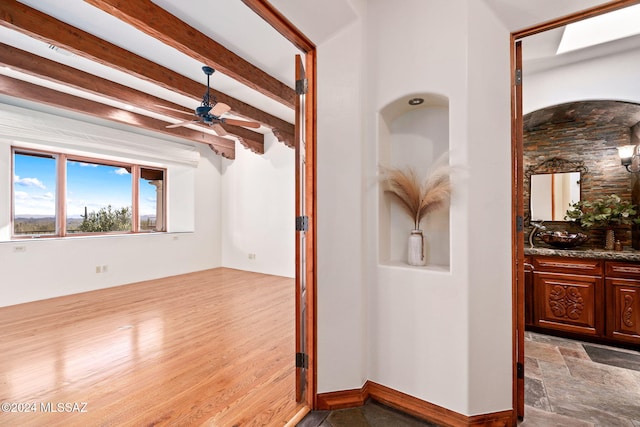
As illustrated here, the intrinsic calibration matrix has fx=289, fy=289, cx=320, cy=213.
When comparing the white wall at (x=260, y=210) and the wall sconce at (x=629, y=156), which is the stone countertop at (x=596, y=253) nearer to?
the wall sconce at (x=629, y=156)

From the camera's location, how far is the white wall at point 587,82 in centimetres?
253

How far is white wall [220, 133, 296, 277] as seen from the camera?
5754mm

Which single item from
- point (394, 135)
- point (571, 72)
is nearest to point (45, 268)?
point (394, 135)

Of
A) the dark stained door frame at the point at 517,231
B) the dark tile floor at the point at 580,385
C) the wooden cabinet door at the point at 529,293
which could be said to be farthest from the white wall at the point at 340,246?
the wooden cabinet door at the point at 529,293

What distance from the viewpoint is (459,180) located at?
5.31 feet

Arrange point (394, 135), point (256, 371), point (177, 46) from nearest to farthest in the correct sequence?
point (394, 135)
point (256, 371)
point (177, 46)

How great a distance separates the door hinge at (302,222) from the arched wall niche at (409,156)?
1.62 feet

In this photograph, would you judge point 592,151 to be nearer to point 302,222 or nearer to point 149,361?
point 302,222

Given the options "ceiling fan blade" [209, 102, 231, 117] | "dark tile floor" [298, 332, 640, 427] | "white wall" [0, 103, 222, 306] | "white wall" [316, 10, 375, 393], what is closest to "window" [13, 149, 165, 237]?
"white wall" [0, 103, 222, 306]

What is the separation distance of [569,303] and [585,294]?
0.16 m

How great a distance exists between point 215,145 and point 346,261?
524 centimetres

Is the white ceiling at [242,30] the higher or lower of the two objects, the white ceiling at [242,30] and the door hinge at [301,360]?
the higher

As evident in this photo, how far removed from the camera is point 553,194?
10.7ft

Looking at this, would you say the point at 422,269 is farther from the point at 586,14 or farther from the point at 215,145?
the point at 215,145
